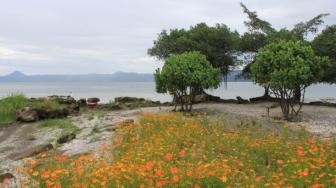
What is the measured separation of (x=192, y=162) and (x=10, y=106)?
2280cm

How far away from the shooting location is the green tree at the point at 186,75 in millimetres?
27234

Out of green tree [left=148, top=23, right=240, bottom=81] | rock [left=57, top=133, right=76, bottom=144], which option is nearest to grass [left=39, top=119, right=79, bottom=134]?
rock [left=57, top=133, right=76, bottom=144]

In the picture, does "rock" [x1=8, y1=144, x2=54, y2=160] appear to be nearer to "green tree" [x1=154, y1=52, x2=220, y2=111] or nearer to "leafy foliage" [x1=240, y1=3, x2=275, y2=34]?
"green tree" [x1=154, y1=52, x2=220, y2=111]

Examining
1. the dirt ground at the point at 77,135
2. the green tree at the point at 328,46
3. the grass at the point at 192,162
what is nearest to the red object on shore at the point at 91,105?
the dirt ground at the point at 77,135

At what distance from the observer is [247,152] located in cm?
1341

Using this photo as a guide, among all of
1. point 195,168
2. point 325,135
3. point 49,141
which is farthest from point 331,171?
point 49,141

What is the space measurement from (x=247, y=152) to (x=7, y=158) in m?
8.64

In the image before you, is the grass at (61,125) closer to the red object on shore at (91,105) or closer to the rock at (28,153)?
the rock at (28,153)

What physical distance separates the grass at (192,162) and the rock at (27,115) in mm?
9905

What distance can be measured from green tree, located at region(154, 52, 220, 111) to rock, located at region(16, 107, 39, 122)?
7.23 metres

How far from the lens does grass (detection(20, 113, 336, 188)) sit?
8859 mm

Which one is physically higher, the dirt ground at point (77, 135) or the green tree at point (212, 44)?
the green tree at point (212, 44)

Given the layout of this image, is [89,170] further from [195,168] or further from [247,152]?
[247,152]

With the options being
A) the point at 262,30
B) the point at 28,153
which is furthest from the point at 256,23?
the point at 28,153
